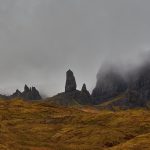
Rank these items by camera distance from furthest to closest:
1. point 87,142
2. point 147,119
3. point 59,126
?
1. point 147,119
2. point 59,126
3. point 87,142

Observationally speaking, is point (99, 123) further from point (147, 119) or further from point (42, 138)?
point (42, 138)

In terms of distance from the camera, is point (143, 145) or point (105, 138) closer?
point (143, 145)

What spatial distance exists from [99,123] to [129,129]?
24173mm

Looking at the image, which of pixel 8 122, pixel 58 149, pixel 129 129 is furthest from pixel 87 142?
pixel 8 122

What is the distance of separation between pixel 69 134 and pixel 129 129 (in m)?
26.6

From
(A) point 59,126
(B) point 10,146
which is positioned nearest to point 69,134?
(A) point 59,126

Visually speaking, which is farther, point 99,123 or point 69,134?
point 99,123

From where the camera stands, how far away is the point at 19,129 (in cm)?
17788

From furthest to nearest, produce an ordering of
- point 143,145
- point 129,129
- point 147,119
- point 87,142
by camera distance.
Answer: point 147,119 < point 129,129 < point 87,142 < point 143,145

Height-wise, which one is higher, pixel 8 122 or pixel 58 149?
pixel 8 122

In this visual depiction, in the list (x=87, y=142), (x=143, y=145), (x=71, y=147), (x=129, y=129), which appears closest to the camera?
(x=143, y=145)

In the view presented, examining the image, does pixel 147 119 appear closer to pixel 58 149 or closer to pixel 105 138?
pixel 105 138

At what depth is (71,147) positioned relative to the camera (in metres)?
135

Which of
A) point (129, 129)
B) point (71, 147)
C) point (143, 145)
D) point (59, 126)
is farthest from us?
point (59, 126)
